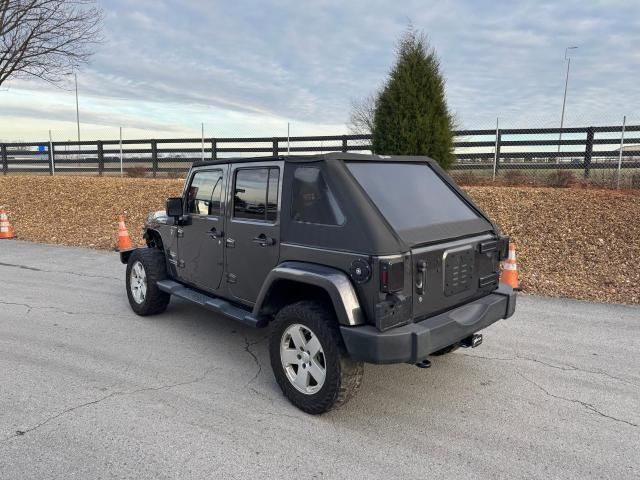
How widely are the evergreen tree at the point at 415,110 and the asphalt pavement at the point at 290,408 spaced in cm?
579

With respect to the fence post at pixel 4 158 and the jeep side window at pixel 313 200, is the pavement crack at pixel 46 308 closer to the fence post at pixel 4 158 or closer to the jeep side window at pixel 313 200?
the jeep side window at pixel 313 200

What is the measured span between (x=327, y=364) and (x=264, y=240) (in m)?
1.12

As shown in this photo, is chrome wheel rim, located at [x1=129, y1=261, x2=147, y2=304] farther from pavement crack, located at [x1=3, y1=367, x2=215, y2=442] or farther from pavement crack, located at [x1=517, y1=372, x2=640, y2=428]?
pavement crack, located at [x1=517, y1=372, x2=640, y2=428]

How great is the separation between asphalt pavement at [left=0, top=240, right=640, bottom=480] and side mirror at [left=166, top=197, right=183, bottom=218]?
1.23 m

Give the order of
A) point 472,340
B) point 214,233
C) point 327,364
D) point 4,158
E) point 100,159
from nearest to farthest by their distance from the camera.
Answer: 1. point 327,364
2. point 472,340
3. point 214,233
4. point 100,159
5. point 4,158

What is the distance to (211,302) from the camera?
169 inches

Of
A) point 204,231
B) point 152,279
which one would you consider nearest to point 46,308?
point 152,279

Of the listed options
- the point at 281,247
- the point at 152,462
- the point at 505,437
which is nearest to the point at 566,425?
the point at 505,437

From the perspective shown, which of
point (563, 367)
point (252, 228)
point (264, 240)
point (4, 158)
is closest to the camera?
point (264, 240)

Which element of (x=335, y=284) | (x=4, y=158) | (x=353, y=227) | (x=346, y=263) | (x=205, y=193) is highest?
(x=4, y=158)

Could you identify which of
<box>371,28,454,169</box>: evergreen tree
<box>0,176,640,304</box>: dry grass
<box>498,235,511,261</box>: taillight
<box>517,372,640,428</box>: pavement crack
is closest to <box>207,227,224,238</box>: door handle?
<box>498,235,511,261</box>: taillight

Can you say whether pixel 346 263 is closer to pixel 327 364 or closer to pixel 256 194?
pixel 327 364

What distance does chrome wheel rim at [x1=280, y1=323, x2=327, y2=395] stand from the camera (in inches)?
126

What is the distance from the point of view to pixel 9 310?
5621 mm
